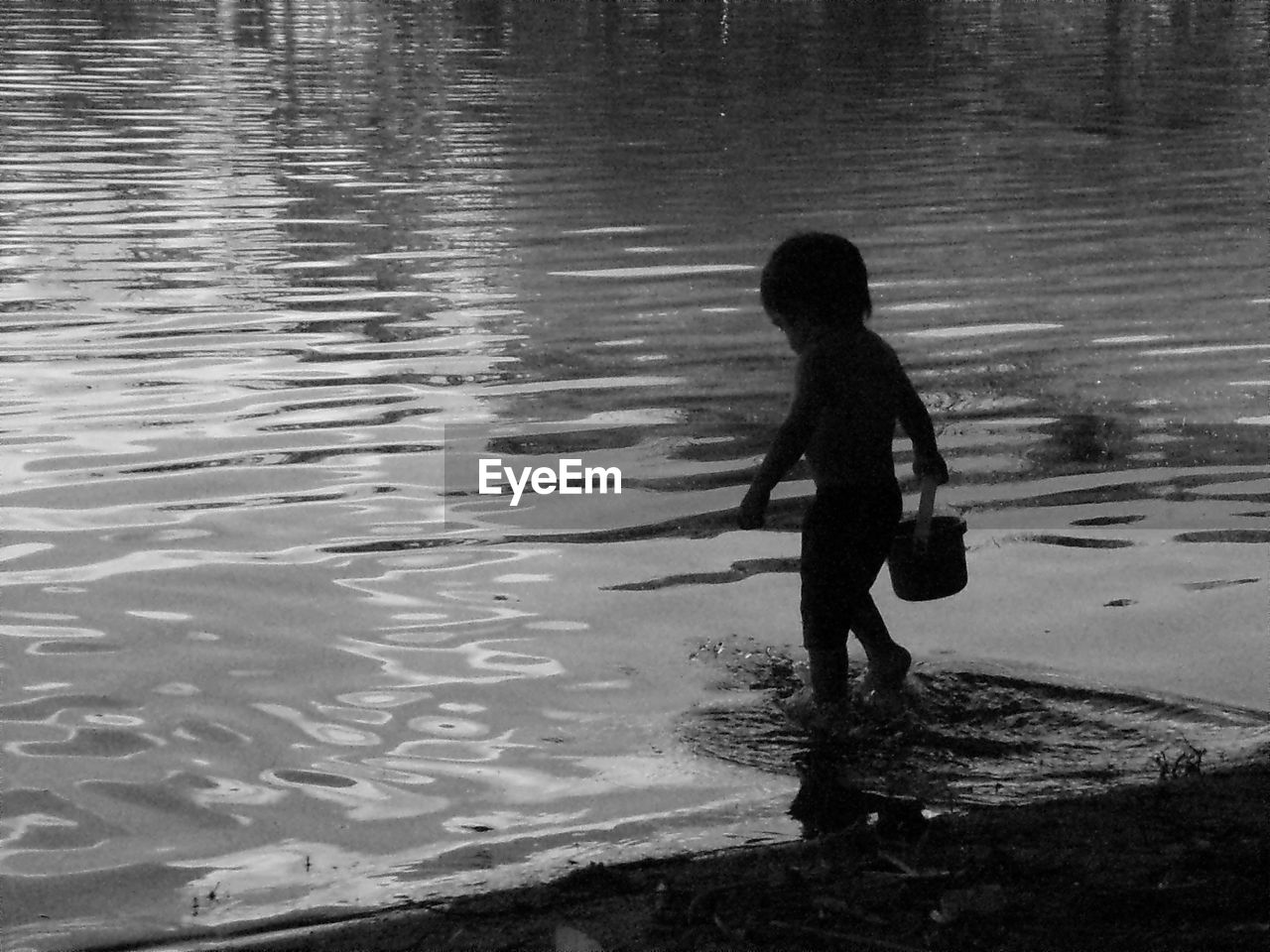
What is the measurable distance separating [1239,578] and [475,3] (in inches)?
2015

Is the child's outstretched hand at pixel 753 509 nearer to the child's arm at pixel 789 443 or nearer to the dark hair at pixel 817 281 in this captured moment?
the child's arm at pixel 789 443

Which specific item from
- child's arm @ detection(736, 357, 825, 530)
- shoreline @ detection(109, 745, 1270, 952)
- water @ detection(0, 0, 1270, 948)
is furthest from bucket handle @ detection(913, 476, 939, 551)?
shoreline @ detection(109, 745, 1270, 952)

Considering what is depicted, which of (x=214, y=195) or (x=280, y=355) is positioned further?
(x=214, y=195)

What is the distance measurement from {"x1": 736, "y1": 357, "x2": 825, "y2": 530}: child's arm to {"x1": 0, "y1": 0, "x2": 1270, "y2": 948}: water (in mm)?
717

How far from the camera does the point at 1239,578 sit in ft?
23.7

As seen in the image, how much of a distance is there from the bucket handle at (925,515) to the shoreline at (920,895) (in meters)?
1.10

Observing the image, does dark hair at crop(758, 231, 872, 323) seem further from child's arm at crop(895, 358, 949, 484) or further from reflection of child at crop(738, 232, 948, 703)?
child's arm at crop(895, 358, 949, 484)

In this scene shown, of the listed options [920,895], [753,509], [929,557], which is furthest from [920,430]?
[920,895]

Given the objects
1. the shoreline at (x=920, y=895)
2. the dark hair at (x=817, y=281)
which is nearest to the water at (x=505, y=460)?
the shoreline at (x=920, y=895)

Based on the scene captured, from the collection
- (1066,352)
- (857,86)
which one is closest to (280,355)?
(1066,352)

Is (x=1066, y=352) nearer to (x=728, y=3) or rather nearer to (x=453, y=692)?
(x=453, y=692)

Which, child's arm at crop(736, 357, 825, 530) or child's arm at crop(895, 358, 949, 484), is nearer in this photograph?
child's arm at crop(736, 357, 825, 530)

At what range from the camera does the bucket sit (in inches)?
232

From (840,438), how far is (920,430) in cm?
25
